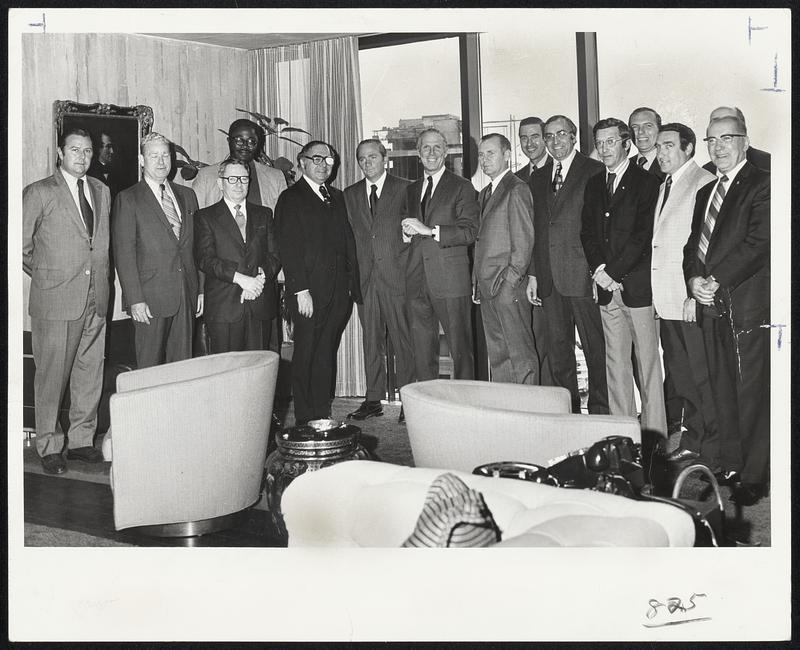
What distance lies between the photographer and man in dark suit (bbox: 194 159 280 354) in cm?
608

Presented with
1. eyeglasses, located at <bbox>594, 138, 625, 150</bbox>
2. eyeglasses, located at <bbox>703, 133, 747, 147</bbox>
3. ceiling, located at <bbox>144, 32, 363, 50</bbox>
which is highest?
ceiling, located at <bbox>144, 32, 363, 50</bbox>

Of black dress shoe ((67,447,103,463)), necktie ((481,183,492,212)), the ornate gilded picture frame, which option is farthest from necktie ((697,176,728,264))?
black dress shoe ((67,447,103,463))

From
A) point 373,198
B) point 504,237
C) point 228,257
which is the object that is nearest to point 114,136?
point 228,257

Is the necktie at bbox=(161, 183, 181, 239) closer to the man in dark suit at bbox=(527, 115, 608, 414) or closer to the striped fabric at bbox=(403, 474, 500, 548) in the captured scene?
the man in dark suit at bbox=(527, 115, 608, 414)

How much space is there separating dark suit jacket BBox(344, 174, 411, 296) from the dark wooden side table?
8.26 ft

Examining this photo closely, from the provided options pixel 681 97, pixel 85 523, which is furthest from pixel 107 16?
pixel 681 97

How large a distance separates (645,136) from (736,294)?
→ 1.12 meters

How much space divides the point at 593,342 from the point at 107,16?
3267mm

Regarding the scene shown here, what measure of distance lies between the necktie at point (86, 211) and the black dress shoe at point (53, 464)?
1.31m

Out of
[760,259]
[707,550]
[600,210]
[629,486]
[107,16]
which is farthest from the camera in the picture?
[600,210]

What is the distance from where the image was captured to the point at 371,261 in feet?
21.8

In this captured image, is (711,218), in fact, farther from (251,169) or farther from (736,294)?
(251,169)

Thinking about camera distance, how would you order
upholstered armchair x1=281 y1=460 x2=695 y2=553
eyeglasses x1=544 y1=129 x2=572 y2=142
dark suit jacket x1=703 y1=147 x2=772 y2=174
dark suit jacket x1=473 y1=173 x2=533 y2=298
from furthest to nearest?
dark suit jacket x1=473 y1=173 x2=533 y2=298 < eyeglasses x1=544 y1=129 x2=572 y2=142 < dark suit jacket x1=703 y1=147 x2=772 y2=174 < upholstered armchair x1=281 y1=460 x2=695 y2=553

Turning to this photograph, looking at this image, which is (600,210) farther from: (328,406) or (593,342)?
(328,406)
